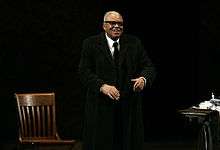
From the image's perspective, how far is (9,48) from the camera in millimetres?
6984

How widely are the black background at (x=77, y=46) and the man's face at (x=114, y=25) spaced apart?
2791 millimetres

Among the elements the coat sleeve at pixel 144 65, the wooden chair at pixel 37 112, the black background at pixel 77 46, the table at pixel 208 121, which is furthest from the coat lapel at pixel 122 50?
the black background at pixel 77 46

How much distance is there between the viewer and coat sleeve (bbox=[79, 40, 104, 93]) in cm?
409

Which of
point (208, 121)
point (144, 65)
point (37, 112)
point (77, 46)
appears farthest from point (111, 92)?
point (77, 46)

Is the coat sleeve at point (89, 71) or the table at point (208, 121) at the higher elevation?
the coat sleeve at point (89, 71)

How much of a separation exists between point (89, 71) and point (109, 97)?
258mm

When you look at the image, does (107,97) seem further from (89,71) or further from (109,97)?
(89,71)

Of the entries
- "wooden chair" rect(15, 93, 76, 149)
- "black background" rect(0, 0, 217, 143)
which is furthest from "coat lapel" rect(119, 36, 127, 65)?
"black background" rect(0, 0, 217, 143)

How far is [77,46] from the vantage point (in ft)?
22.9

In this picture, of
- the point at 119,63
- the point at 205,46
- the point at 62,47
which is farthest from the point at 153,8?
the point at 119,63

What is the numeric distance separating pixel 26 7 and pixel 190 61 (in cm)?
227

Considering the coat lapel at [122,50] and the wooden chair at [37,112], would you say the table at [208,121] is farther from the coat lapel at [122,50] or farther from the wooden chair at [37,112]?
the wooden chair at [37,112]

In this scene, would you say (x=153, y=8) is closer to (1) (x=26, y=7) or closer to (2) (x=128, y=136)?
(1) (x=26, y=7)

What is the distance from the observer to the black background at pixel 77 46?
22.7ft
